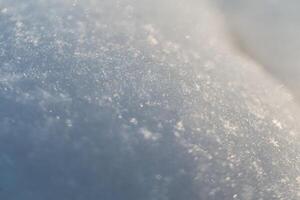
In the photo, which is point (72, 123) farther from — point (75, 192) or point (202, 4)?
point (202, 4)

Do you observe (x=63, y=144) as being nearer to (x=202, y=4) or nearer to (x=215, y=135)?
(x=215, y=135)

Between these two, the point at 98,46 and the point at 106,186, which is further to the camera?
the point at 98,46

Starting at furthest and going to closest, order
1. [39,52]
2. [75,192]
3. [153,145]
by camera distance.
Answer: [39,52] → [153,145] → [75,192]

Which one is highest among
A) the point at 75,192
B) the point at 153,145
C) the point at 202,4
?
the point at 202,4

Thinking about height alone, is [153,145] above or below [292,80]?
below

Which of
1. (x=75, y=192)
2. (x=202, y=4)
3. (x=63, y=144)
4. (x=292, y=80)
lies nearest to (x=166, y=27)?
(x=202, y=4)

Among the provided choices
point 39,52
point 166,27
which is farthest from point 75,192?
point 166,27

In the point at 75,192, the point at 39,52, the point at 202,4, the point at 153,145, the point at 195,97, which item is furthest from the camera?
the point at 202,4
